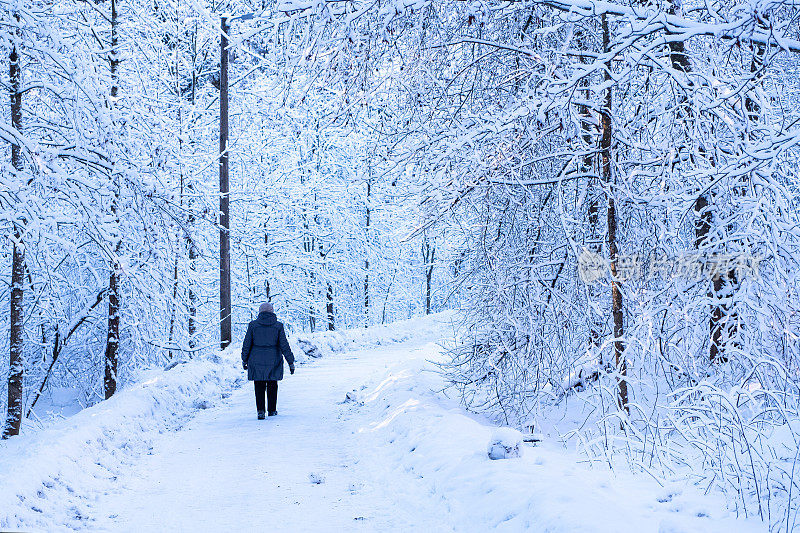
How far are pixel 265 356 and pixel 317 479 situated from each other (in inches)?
173

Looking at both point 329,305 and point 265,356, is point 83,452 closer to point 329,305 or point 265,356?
point 265,356

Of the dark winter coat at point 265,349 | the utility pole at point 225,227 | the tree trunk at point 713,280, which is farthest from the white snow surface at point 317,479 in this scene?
the utility pole at point 225,227

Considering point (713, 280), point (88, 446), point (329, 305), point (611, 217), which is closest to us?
point (713, 280)

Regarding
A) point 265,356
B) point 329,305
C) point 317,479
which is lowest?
point 317,479

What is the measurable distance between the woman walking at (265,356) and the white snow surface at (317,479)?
1.41 feet

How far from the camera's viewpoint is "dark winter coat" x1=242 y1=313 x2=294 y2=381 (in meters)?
10.7

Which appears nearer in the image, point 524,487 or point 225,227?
point 524,487

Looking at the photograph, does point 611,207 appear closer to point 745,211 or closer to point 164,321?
point 745,211

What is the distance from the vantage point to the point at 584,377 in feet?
27.9

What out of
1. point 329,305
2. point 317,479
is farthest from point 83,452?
point 329,305

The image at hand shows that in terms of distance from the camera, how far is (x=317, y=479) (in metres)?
6.77

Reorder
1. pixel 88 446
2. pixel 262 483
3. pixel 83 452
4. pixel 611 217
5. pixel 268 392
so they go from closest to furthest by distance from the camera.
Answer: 1. pixel 262 483
2. pixel 83 452
3. pixel 88 446
4. pixel 611 217
5. pixel 268 392

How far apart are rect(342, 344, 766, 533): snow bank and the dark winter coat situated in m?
2.90

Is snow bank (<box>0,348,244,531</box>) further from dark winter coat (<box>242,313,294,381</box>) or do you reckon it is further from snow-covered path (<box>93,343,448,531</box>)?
dark winter coat (<box>242,313,294,381</box>)
